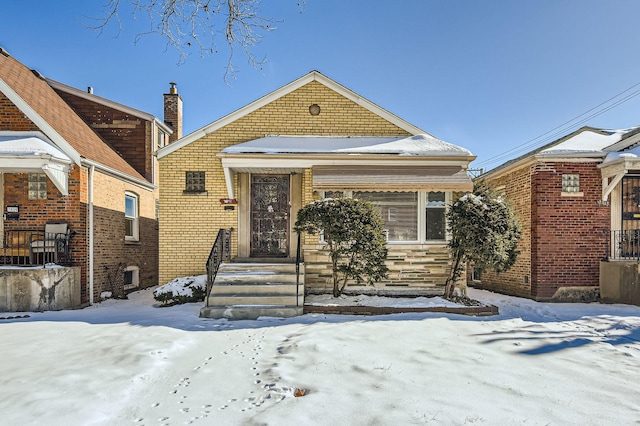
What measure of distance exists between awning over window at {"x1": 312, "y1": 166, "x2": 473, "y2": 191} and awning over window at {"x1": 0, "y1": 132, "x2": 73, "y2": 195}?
19.7ft

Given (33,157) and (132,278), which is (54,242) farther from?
(132,278)

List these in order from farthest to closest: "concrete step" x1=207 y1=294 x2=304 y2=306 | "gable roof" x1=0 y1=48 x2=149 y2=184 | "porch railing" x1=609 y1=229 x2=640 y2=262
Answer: "porch railing" x1=609 y1=229 x2=640 y2=262, "gable roof" x1=0 y1=48 x2=149 y2=184, "concrete step" x1=207 y1=294 x2=304 y2=306

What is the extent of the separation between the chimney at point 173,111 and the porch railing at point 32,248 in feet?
24.1

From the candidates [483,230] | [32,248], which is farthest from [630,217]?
[32,248]

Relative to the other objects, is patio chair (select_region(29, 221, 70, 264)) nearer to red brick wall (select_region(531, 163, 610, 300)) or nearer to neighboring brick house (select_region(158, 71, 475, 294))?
neighboring brick house (select_region(158, 71, 475, 294))

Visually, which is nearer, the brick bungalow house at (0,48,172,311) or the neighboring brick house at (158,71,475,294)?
the brick bungalow house at (0,48,172,311)

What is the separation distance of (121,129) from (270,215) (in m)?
7.60

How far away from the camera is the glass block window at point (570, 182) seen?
916 centimetres

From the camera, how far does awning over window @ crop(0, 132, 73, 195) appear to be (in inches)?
300

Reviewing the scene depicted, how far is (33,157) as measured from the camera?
24.9ft

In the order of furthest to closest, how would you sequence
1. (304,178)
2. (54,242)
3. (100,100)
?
1. (100,100)
2. (304,178)
3. (54,242)

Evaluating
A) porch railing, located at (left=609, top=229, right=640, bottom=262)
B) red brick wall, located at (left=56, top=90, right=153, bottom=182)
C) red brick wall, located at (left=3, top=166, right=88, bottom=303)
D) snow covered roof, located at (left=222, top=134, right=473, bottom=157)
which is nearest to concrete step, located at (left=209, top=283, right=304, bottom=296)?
snow covered roof, located at (left=222, top=134, right=473, bottom=157)

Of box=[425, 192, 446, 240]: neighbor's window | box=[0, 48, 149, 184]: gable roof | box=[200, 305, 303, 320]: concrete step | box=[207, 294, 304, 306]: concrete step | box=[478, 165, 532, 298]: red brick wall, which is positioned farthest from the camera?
box=[478, 165, 532, 298]: red brick wall

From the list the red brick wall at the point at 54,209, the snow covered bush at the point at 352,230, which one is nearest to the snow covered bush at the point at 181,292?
the red brick wall at the point at 54,209
